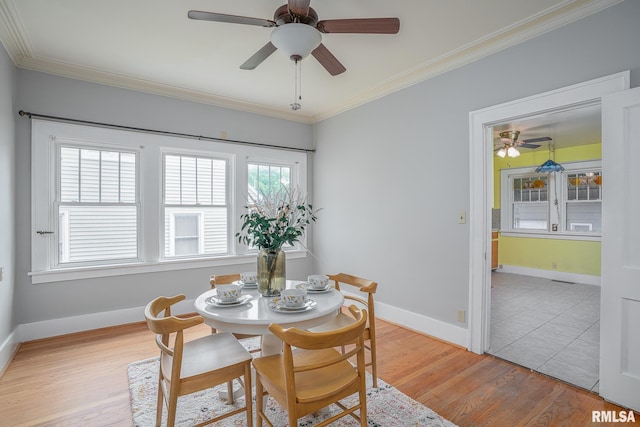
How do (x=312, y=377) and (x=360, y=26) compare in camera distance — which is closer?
(x=312, y=377)

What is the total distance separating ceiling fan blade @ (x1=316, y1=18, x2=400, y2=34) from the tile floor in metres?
2.82

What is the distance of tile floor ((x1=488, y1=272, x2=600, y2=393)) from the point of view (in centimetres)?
257

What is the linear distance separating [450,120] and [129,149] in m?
3.52

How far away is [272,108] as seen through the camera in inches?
175

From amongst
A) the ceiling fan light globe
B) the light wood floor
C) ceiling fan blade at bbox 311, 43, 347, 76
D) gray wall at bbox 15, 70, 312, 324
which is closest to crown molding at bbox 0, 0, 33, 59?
gray wall at bbox 15, 70, 312, 324

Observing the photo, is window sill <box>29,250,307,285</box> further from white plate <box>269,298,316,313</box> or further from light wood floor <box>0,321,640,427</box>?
white plate <box>269,298,316,313</box>

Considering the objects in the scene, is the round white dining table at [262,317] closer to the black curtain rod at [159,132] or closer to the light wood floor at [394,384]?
the light wood floor at [394,384]

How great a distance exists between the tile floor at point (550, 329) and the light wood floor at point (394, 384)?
266 mm

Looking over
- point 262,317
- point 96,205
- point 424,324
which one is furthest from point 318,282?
point 96,205

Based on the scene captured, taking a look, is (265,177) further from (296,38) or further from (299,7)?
(299,7)

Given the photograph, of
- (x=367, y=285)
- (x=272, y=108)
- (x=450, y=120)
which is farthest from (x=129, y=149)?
(x=450, y=120)

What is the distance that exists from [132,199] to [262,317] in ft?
9.15

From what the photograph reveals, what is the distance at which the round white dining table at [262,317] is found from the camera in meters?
1.60

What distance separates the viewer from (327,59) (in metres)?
2.36
